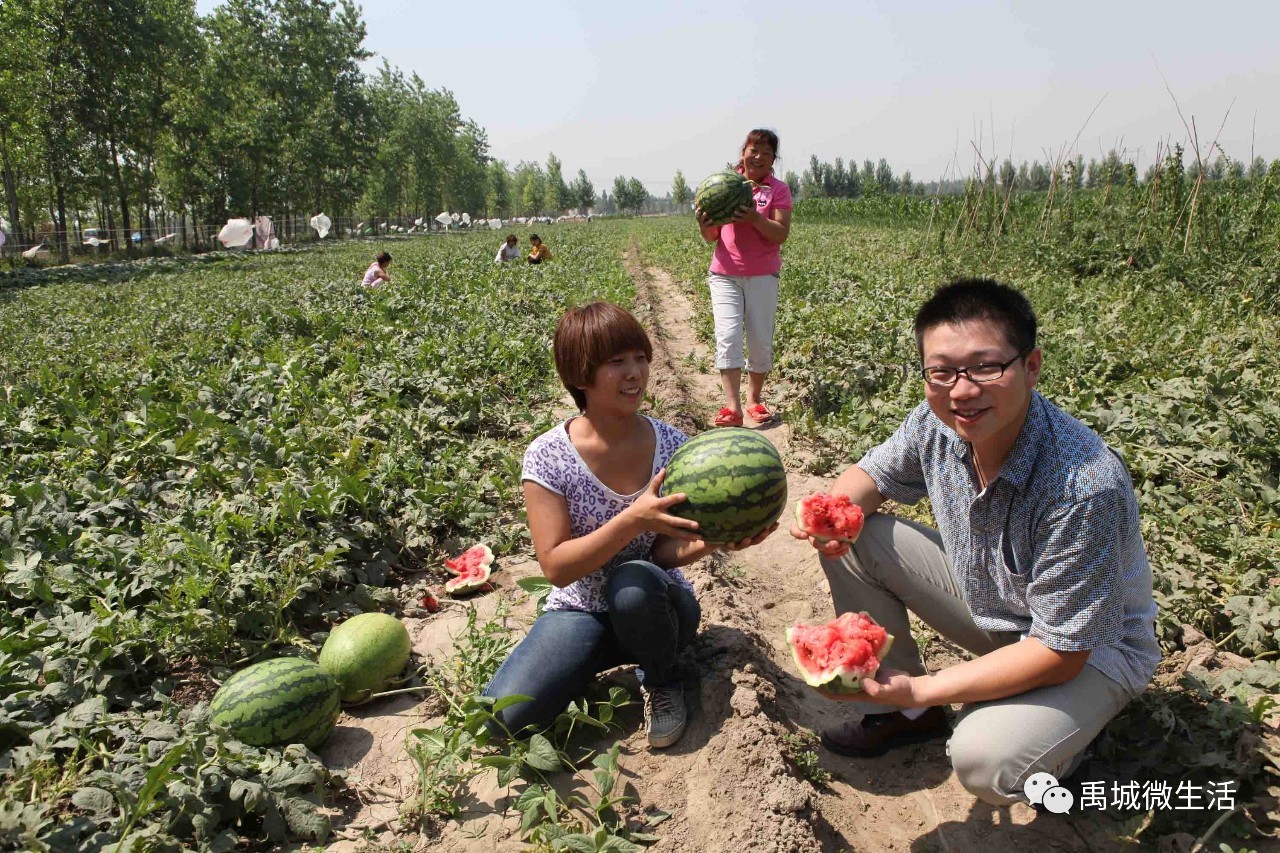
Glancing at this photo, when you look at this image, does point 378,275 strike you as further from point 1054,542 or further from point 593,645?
point 1054,542

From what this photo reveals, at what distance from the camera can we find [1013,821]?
2.45 m

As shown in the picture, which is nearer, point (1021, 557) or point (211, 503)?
point (1021, 557)

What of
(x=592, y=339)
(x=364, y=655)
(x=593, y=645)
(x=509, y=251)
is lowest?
(x=364, y=655)

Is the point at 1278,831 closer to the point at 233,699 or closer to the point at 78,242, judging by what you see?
the point at 233,699

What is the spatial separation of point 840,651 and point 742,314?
4.06m

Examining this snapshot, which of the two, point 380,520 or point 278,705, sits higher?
point 380,520

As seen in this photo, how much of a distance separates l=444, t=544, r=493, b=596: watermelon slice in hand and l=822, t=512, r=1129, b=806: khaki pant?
1.87 m

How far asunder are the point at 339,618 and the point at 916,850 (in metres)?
A: 2.69

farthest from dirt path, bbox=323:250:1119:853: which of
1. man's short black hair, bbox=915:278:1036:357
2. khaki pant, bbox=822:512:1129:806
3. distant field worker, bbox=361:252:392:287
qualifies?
distant field worker, bbox=361:252:392:287

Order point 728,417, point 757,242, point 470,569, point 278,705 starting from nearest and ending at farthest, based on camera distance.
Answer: point 278,705 < point 470,569 < point 757,242 < point 728,417

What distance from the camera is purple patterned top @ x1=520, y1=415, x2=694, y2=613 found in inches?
109

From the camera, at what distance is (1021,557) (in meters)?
2.24

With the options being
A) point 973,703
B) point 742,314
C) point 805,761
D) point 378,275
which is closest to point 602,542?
point 805,761

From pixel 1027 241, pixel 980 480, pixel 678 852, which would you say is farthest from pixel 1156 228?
pixel 678 852
